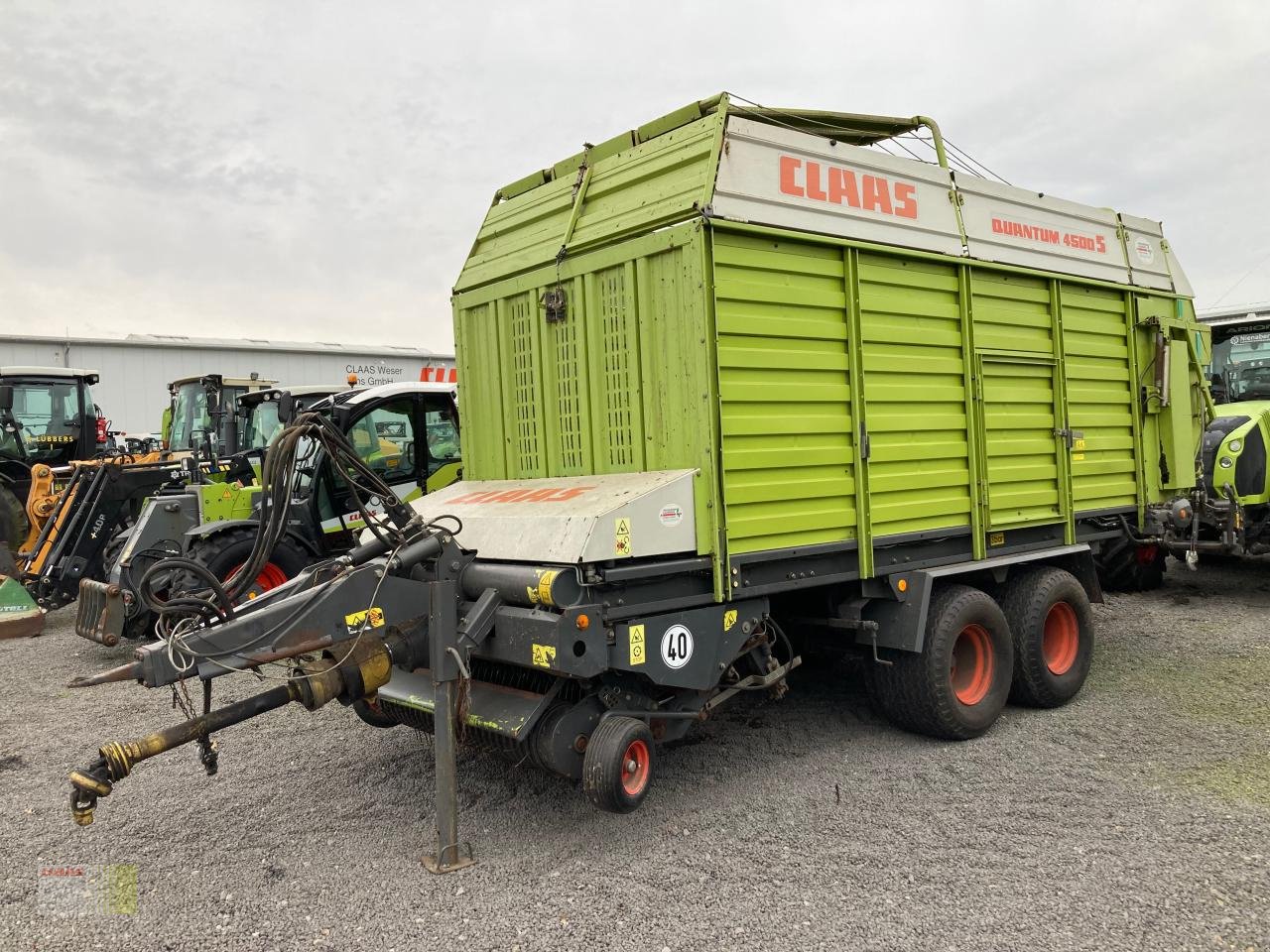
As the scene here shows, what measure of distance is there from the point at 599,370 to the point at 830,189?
57.4 inches

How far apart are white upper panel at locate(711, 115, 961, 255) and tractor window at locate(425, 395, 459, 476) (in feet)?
15.1

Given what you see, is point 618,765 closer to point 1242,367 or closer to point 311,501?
point 311,501

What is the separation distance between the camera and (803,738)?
486 centimetres

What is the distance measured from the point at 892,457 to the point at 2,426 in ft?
36.7

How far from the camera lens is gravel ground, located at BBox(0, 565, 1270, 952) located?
3027mm

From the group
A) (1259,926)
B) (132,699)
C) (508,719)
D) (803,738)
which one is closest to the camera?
(1259,926)

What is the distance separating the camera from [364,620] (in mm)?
3445

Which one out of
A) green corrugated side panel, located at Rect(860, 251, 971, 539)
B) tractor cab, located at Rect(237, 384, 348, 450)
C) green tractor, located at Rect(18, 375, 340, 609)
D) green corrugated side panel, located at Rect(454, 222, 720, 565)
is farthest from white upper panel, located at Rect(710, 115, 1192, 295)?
tractor cab, located at Rect(237, 384, 348, 450)

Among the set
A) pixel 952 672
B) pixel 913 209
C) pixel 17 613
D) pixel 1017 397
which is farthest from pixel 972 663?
pixel 17 613

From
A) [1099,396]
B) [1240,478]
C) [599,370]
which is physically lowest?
[1240,478]

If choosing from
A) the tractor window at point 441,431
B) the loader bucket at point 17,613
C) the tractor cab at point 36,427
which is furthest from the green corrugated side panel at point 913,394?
the tractor cab at point 36,427

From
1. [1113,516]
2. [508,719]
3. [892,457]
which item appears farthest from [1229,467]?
[508,719]

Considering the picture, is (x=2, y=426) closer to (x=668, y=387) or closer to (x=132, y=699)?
(x=132, y=699)

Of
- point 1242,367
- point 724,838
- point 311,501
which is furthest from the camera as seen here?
point 1242,367
